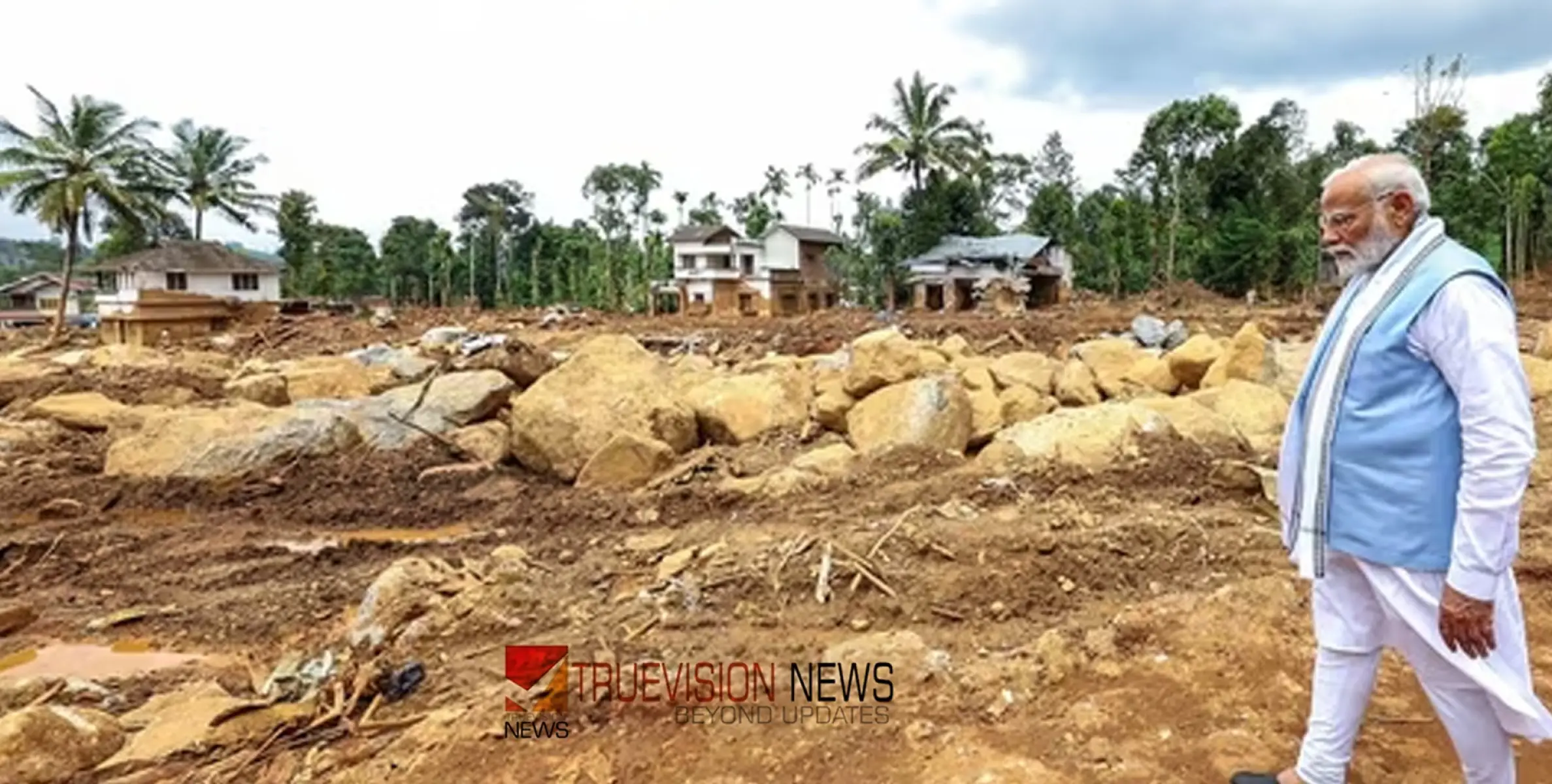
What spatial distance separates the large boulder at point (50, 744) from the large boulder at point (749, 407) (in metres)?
5.76

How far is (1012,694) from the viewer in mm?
3146

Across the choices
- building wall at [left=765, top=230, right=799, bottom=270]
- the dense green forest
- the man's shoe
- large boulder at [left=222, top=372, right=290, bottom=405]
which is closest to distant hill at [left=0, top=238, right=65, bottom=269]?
the dense green forest

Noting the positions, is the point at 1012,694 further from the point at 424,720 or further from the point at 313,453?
the point at 313,453

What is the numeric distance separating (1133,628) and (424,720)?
2604 millimetres

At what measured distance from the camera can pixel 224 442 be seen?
364 inches

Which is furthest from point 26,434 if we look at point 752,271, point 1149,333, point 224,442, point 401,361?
point 752,271

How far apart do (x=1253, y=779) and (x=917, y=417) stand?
5351mm

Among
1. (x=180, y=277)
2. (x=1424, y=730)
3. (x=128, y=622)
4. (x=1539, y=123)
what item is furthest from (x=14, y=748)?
(x=1539, y=123)

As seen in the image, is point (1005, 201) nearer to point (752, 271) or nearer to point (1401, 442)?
point (752, 271)

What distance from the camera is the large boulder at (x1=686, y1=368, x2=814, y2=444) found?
9000mm

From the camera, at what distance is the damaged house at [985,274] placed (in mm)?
31234

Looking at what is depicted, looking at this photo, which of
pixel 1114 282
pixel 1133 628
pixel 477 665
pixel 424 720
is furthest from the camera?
pixel 1114 282

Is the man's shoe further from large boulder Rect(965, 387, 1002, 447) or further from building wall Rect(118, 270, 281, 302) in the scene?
building wall Rect(118, 270, 281, 302)

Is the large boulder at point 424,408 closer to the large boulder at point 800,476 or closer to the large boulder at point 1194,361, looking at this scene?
the large boulder at point 800,476
